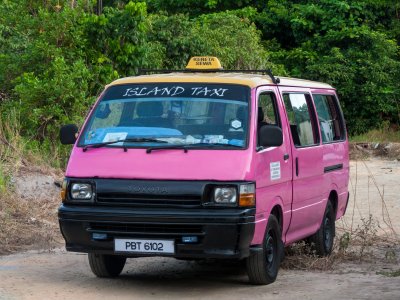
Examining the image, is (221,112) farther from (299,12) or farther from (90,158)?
(299,12)

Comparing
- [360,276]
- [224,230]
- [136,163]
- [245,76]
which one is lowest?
[360,276]

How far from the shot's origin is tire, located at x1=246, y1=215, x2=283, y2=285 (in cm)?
882

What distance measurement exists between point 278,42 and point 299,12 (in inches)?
54.8

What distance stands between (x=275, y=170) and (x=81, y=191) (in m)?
1.77

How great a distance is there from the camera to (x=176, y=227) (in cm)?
834

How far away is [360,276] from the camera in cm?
967

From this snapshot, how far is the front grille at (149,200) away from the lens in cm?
830

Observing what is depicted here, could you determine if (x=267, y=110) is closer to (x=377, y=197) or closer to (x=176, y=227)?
(x=176, y=227)

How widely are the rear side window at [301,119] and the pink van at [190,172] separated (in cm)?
3

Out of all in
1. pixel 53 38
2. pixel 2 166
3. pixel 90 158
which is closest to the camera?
pixel 90 158

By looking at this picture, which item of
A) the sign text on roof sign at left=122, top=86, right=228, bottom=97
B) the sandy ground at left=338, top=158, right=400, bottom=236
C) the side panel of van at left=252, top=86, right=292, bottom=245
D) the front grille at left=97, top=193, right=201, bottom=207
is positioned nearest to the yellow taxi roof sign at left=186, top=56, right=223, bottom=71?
the side panel of van at left=252, top=86, right=292, bottom=245

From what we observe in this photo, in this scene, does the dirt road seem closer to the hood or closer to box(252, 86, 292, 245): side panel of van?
box(252, 86, 292, 245): side panel of van

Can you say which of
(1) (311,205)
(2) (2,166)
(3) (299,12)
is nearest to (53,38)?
(2) (2,166)

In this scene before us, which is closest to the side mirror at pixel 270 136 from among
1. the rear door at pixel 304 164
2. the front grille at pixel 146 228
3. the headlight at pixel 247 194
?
the headlight at pixel 247 194
